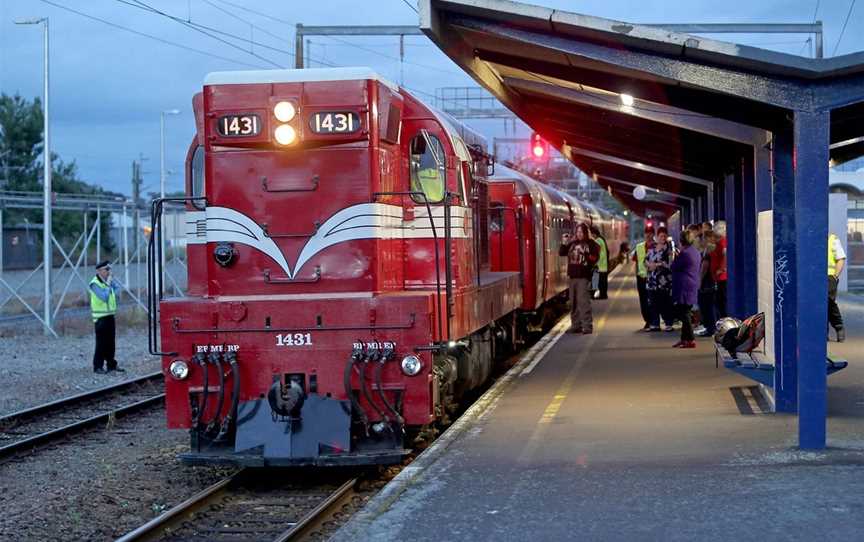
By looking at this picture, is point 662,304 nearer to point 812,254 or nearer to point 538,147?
point 538,147

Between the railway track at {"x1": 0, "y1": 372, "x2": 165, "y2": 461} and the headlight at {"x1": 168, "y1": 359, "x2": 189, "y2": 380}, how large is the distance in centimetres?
306

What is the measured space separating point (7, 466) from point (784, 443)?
7.39m

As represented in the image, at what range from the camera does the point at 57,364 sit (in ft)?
65.3

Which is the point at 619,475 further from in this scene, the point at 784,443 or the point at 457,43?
the point at 457,43

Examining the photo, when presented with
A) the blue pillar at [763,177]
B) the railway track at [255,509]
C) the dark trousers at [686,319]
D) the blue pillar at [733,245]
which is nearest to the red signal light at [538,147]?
the blue pillar at [733,245]

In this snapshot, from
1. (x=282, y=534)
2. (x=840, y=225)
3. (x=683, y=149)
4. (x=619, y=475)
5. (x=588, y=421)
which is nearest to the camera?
(x=282, y=534)

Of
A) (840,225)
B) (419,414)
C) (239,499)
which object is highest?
(840,225)

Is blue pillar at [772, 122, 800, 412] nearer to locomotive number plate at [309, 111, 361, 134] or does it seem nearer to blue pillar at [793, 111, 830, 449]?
blue pillar at [793, 111, 830, 449]

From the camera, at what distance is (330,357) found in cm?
928

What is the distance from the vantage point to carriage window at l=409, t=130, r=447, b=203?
34.5ft

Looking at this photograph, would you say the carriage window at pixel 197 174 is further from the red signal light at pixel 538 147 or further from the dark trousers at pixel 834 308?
the red signal light at pixel 538 147

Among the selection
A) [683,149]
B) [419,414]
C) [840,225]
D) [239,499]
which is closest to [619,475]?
[419,414]

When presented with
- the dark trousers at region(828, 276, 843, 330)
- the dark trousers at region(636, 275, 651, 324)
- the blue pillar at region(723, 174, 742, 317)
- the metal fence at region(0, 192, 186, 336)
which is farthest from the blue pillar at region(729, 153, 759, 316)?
the metal fence at region(0, 192, 186, 336)

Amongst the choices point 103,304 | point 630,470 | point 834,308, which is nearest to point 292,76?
point 630,470
